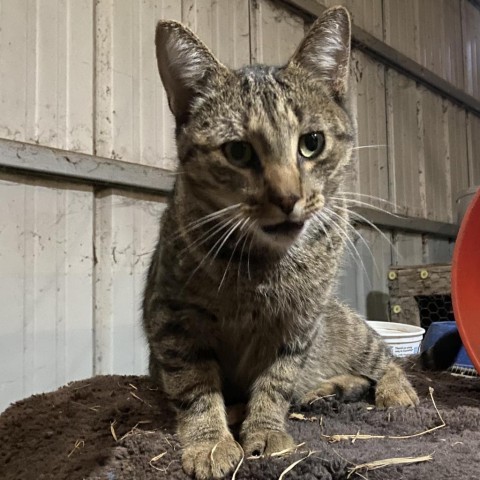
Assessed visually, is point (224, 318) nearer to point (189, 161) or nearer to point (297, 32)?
point (189, 161)

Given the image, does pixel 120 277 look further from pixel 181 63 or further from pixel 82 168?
pixel 181 63

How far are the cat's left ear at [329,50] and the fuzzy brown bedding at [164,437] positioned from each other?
0.76m

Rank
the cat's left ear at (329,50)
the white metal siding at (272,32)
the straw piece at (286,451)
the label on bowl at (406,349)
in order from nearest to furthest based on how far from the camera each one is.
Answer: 1. the straw piece at (286,451)
2. the cat's left ear at (329,50)
3. the label on bowl at (406,349)
4. the white metal siding at (272,32)

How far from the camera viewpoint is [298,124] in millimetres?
1145

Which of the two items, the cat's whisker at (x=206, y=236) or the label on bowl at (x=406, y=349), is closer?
the cat's whisker at (x=206, y=236)

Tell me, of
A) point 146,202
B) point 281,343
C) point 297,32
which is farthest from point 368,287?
point 281,343

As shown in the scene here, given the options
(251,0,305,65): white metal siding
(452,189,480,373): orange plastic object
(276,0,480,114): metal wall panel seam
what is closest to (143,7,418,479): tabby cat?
(452,189,480,373): orange plastic object

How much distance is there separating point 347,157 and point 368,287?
100 inches

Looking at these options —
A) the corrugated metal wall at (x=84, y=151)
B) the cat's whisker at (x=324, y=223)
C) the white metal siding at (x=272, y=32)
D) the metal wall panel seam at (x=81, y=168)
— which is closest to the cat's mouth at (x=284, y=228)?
the cat's whisker at (x=324, y=223)

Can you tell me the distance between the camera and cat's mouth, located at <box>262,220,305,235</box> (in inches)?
42.0

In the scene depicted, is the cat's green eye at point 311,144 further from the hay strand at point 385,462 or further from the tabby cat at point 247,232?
the hay strand at point 385,462

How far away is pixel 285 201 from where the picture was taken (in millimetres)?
1021

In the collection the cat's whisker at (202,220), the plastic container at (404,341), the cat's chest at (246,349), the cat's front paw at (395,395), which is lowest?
the cat's front paw at (395,395)

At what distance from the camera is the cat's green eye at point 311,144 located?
115 centimetres
